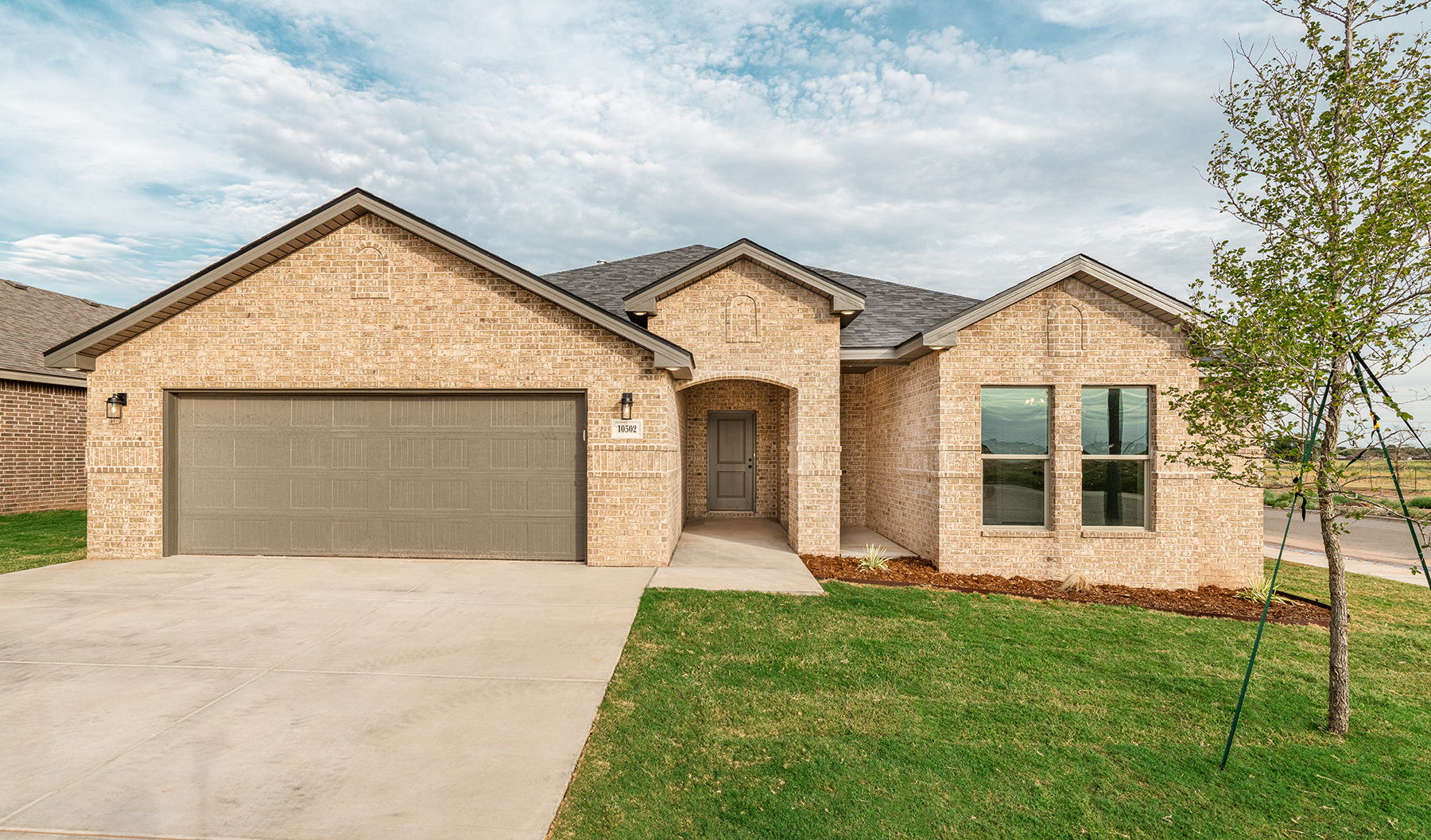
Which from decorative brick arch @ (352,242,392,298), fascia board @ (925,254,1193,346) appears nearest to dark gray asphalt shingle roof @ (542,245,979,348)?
fascia board @ (925,254,1193,346)

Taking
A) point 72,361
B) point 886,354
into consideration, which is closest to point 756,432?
point 886,354

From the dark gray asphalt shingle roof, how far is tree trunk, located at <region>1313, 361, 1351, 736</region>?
6.09 meters

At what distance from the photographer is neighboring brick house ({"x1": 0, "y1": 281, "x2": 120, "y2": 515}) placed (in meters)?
13.0

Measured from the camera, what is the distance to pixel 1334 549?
13.6ft

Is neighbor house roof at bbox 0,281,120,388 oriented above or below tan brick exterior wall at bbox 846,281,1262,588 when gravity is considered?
above

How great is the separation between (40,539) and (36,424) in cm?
546

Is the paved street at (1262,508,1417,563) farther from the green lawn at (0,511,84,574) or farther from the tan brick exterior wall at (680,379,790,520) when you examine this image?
the green lawn at (0,511,84,574)

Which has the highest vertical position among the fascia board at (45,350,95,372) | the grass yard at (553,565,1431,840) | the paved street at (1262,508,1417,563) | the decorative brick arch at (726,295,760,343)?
the decorative brick arch at (726,295,760,343)

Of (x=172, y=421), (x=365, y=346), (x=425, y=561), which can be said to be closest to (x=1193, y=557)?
(x=425, y=561)

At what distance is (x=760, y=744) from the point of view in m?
3.70

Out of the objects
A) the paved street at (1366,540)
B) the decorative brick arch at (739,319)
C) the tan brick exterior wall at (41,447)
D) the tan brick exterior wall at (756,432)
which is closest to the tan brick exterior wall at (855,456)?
the tan brick exterior wall at (756,432)

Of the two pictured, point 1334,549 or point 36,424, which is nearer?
point 1334,549

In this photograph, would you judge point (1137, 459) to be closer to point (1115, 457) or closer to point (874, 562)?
point (1115, 457)

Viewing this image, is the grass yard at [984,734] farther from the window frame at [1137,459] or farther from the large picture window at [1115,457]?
the large picture window at [1115,457]
